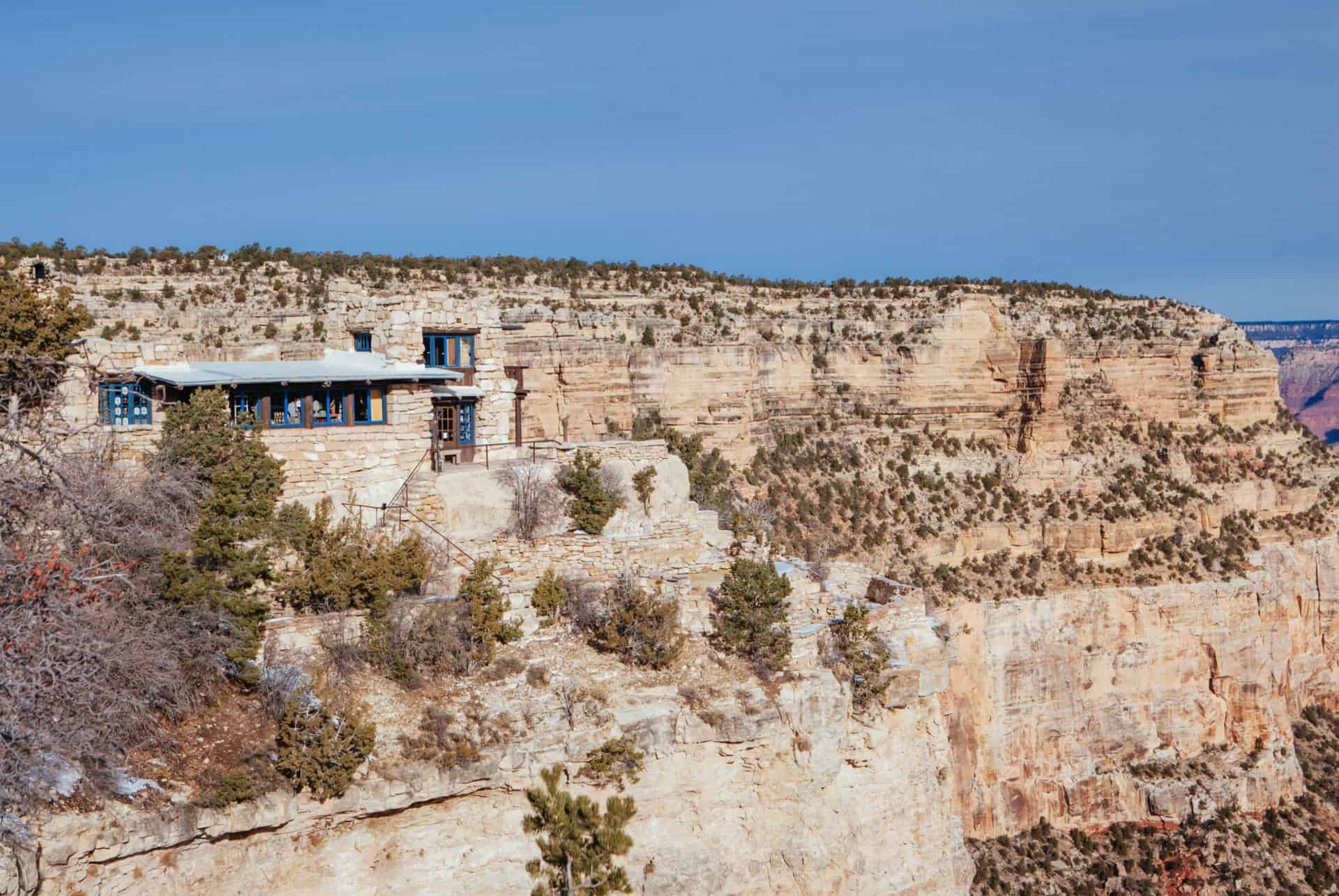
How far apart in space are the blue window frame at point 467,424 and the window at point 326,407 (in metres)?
3.81

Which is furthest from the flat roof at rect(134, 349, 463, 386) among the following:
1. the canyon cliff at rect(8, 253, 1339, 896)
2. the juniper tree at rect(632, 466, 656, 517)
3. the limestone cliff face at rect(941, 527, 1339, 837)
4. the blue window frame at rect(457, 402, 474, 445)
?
the limestone cliff face at rect(941, 527, 1339, 837)

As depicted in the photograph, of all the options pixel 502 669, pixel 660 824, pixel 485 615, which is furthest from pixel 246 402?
pixel 660 824

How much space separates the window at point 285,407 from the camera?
2298cm

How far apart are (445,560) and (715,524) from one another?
248 inches

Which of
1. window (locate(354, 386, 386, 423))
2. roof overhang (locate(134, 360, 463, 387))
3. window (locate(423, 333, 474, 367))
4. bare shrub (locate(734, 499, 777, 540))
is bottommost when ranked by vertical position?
bare shrub (locate(734, 499, 777, 540))

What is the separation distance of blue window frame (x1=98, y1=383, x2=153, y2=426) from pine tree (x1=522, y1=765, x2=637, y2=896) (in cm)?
955

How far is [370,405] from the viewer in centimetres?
2377

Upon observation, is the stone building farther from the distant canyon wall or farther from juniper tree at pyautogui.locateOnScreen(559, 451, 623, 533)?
the distant canyon wall

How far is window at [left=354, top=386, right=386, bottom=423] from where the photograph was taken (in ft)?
77.6

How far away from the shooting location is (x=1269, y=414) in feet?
175

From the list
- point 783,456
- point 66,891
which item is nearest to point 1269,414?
point 783,456

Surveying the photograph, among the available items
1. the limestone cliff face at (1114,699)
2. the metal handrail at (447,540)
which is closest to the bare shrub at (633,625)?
the metal handrail at (447,540)

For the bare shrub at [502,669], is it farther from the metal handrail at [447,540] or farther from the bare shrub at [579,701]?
the metal handrail at [447,540]

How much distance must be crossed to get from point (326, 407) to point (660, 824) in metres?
9.05
